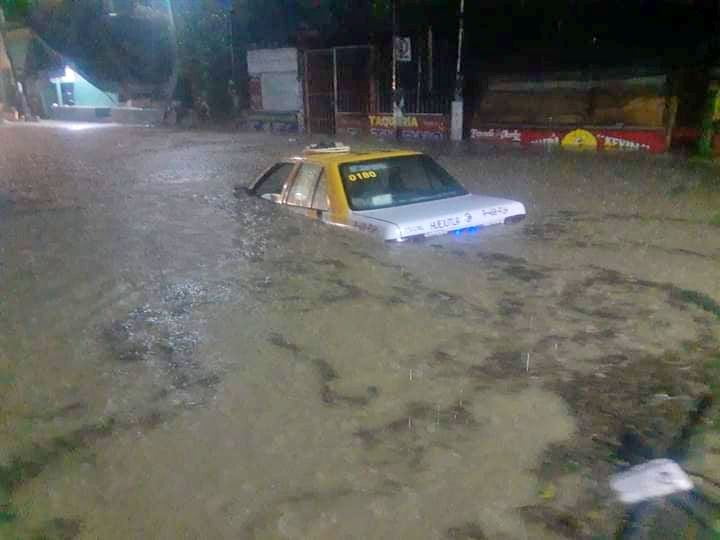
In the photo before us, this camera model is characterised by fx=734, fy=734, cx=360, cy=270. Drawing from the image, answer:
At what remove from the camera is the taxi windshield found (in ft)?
23.9

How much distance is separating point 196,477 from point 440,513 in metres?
1.26

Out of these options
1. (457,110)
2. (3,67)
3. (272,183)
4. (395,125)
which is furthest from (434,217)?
(3,67)

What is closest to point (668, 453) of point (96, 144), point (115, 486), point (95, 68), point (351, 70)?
point (115, 486)

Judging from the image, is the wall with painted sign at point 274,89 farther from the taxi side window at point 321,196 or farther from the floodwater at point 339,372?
the taxi side window at point 321,196

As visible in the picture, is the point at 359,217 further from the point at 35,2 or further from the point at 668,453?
the point at 35,2

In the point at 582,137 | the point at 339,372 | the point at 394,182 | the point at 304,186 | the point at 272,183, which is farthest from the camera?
the point at 582,137

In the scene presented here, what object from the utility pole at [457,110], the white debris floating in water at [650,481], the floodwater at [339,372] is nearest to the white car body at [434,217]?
the floodwater at [339,372]

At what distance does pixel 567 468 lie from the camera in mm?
3680

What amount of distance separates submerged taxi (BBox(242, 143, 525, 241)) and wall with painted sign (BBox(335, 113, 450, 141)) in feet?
43.5

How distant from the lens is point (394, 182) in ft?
24.4

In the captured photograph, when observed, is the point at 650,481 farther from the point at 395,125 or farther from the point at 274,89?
the point at 274,89

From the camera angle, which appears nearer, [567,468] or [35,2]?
[567,468]

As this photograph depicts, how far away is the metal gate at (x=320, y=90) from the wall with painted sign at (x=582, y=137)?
6.49m

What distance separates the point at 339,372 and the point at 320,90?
2100cm
